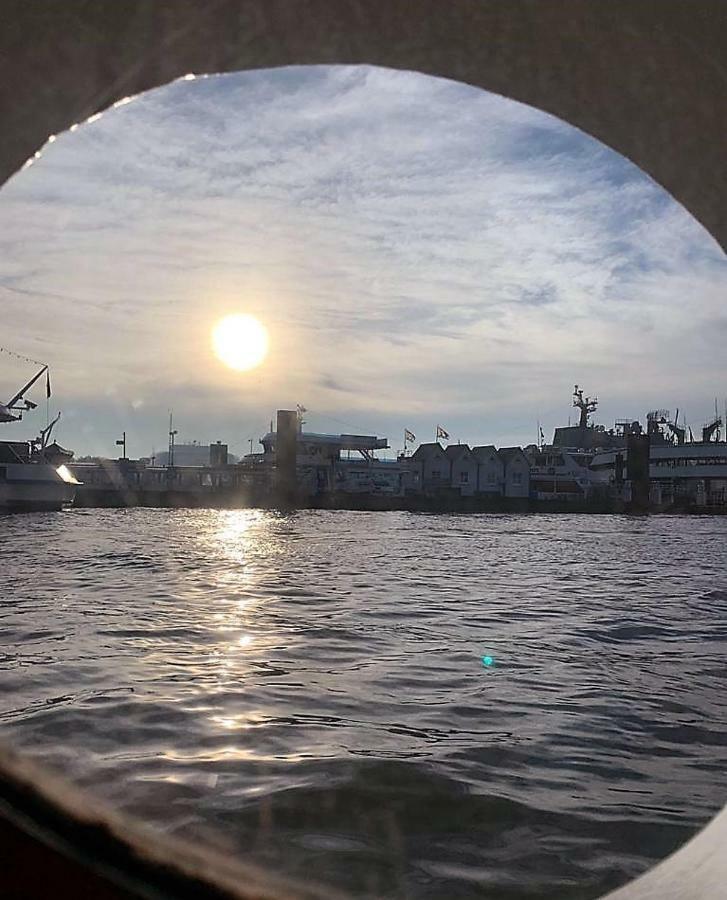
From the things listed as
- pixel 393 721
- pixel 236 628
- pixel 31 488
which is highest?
pixel 31 488

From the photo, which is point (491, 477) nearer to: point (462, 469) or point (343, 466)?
point (462, 469)

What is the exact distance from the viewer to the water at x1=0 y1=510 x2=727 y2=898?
351cm

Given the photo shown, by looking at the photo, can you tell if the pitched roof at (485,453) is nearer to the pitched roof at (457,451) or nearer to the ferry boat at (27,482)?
the pitched roof at (457,451)

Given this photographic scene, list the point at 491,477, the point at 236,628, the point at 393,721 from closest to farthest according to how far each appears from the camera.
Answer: the point at 393,721, the point at 236,628, the point at 491,477

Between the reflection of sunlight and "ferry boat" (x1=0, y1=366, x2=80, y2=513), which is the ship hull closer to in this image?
"ferry boat" (x1=0, y1=366, x2=80, y2=513)

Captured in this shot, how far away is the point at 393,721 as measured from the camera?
527 cm

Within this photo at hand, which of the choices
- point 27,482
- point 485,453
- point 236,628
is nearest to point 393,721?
point 236,628

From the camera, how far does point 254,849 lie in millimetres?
3367

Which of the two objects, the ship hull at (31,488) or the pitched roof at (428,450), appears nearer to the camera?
the ship hull at (31,488)

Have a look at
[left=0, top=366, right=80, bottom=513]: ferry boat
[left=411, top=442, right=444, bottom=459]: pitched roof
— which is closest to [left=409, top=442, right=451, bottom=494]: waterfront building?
[left=411, top=442, right=444, bottom=459]: pitched roof

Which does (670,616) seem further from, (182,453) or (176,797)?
(182,453)

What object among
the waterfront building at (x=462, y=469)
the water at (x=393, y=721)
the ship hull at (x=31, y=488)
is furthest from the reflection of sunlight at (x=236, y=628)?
the waterfront building at (x=462, y=469)

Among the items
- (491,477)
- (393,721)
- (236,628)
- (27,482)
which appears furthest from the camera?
(491,477)

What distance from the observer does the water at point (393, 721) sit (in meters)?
3.51
